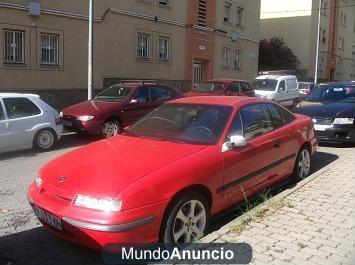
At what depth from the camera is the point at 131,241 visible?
13.6 ft

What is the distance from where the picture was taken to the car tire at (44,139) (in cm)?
1073

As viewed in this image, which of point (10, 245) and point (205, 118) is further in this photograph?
point (205, 118)

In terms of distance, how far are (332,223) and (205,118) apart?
6.24 feet

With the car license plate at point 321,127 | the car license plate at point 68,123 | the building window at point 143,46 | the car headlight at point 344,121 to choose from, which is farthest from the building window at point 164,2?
the car headlight at point 344,121

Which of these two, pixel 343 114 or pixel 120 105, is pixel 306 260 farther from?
pixel 120 105

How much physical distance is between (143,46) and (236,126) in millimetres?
18056

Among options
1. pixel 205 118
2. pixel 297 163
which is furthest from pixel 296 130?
pixel 205 118

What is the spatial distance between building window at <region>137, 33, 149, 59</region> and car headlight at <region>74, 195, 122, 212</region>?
19040mm

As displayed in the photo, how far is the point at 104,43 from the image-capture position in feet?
67.6

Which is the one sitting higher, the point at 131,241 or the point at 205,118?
the point at 205,118

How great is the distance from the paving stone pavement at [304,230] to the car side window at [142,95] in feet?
24.8

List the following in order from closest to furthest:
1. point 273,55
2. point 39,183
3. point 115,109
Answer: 1. point 39,183
2. point 115,109
3. point 273,55

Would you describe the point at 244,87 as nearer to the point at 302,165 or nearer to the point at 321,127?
the point at 321,127

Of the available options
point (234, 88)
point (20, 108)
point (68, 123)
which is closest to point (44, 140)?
point (20, 108)
